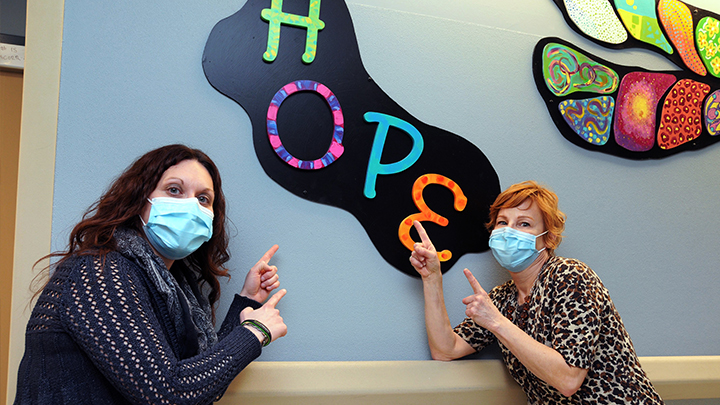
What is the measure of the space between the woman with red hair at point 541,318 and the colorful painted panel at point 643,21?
43.3 inches

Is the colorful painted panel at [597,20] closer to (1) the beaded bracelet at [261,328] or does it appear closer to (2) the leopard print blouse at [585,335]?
(2) the leopard print blouse at [585,335]

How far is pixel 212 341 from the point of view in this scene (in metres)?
1.45

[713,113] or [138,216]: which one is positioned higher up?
[713,113]

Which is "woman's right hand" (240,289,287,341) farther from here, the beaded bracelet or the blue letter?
the blue letter

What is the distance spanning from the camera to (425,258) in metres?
1.82

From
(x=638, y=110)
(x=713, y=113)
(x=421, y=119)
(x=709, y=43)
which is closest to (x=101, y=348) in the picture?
(x=421, y=119)

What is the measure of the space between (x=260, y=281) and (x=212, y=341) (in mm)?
279

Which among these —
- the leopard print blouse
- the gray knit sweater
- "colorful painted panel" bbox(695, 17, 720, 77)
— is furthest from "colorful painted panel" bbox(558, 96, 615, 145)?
the gray knit sweater

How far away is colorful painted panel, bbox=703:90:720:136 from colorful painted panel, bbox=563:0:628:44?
1.82 feet

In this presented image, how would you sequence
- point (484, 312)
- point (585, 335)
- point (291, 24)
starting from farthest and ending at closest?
point (291, 24), point (484, 312), point (585, 335)

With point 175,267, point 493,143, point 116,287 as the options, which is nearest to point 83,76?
point 175,267

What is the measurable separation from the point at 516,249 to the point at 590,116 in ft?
2.84

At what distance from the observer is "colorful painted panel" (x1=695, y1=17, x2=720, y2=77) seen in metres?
2.43

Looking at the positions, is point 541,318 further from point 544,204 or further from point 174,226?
point 174,226
